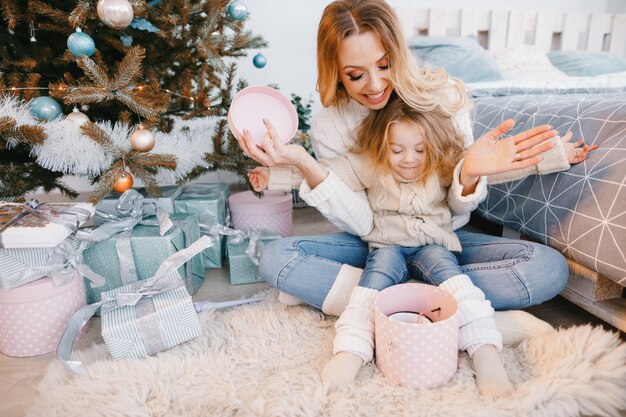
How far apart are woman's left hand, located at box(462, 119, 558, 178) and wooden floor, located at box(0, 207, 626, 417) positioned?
0.36 meters

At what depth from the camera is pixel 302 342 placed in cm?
86

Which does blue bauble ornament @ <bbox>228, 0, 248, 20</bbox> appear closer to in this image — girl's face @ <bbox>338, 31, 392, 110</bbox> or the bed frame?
girl's face @ <bbox>338, 31, 392, 110</bbox>

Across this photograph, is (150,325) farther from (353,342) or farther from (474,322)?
(474,322)

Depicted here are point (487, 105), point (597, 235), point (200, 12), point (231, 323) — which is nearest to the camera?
point (597, 235)

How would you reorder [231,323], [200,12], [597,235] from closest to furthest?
[597,235] < [231,323] < [200,12]

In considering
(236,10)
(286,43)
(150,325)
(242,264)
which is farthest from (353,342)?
(286,43)

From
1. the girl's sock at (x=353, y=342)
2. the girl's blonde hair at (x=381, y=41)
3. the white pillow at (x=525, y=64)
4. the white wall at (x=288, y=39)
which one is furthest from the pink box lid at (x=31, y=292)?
the white pillow at (x=525, y=64)

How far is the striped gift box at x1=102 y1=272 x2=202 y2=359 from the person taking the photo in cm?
81

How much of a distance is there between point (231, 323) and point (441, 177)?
→ 56 cm

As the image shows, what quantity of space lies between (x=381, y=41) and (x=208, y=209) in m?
0.63

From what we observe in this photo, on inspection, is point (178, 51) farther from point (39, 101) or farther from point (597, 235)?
point (597, 235)

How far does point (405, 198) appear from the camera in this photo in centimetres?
95

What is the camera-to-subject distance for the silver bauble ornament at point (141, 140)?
0.95 metres

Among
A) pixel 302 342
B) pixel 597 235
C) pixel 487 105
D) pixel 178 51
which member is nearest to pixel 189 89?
pixel 178 51
